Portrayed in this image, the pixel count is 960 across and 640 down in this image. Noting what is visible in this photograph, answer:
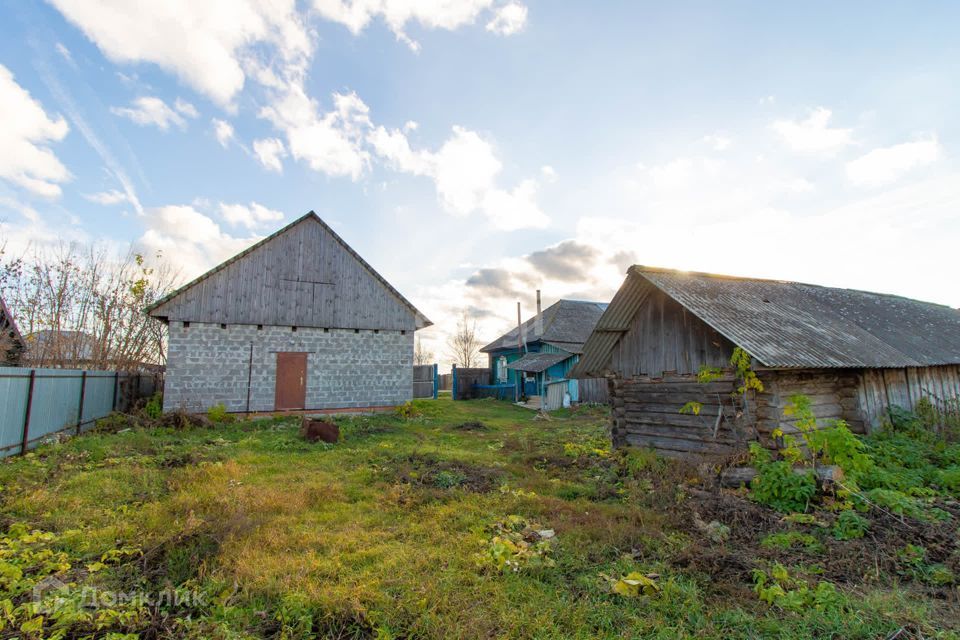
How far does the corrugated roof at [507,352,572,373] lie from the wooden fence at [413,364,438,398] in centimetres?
797

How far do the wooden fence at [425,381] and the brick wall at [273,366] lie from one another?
42.5ft

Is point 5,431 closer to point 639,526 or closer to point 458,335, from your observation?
point 639,526

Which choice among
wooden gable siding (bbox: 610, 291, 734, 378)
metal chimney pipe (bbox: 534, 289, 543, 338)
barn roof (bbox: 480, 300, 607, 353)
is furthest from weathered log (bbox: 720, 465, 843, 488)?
metal chimney pipe (bbox: 534, 289, 543, 338)

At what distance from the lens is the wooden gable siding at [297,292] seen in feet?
54.5

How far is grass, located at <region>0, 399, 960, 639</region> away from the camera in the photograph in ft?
13.0

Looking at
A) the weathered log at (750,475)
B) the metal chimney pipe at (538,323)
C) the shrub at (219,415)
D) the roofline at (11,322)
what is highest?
the metal chimney pipe at (538,323)

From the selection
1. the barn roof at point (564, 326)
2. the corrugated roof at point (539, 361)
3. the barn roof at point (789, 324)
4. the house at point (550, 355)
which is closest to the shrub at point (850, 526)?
the barn roof at point (789, 324)

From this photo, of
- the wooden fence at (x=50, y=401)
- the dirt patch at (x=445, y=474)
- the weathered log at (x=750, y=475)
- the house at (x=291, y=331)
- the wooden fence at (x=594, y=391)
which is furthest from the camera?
the wooden fence at (x=594, y=391)

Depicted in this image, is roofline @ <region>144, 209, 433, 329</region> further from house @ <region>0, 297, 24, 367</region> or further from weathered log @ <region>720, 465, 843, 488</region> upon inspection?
weathered log @ <region>720, 465, 843, 488</region>

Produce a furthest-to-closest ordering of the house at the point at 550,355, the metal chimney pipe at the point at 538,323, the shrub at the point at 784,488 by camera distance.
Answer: the metal chimney pipe at the point at 538,323, the house at the point at 550,355, the shrub at the point at 784,488

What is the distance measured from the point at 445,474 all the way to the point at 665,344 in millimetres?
5975

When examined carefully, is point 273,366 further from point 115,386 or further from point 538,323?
point 538,323

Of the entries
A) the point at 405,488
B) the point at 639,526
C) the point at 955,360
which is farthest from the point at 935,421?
the point at 405,488

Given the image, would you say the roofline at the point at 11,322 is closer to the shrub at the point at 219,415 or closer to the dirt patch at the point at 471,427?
the shrub at the point at 219,415
